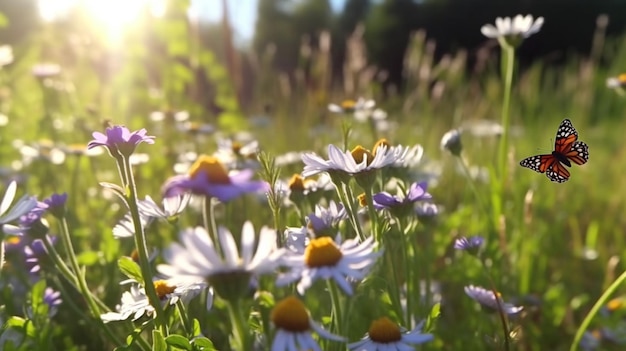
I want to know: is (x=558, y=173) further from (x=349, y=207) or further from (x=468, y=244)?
(x=349, y=207)

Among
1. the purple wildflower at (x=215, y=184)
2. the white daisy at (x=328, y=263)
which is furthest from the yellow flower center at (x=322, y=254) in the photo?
the purple wildflower at (x=215, y=184)

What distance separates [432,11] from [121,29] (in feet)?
39.3

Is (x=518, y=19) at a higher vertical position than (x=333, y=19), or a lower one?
lower

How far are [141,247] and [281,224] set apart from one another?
0.28m

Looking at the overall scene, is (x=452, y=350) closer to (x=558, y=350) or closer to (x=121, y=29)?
(x=558, y=350)

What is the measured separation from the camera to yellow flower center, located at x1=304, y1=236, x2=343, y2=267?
2.66ft

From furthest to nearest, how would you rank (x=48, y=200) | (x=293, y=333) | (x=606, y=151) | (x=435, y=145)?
(x=606, y=151) < (x=435, y=145) < (x=48, y=200) < (x=293, y=333)

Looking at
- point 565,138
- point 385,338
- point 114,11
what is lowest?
point 385,338

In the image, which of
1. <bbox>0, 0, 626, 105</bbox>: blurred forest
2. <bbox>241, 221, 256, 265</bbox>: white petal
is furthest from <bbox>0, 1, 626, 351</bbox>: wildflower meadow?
<bbox>0, 0, 626, 105</bbox>: blurred forest

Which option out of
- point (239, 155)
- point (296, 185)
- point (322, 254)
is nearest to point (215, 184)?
point (322, 254)

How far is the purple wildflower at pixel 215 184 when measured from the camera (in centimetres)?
72

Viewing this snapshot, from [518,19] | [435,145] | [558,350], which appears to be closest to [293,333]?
[518,19]

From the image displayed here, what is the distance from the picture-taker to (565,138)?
1291mm

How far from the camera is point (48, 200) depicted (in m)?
1.22
